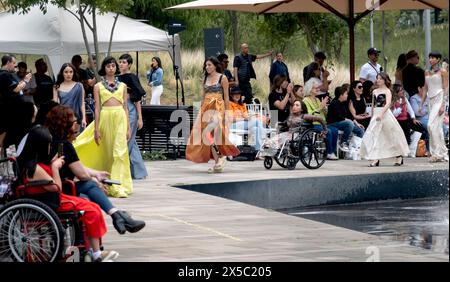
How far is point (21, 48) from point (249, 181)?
11.2 meters

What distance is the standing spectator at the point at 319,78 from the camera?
25.1 meters

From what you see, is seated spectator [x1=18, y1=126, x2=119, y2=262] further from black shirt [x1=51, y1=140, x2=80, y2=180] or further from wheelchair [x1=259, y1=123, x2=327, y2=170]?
wheelchair [x1=259, y1=123, x2=327, y2=170]

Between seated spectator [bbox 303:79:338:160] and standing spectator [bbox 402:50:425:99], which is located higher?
standing spectator [bbox 402:50:425:99]

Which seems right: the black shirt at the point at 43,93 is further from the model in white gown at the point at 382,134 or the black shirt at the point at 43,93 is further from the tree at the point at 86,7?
the tree at the point at 86,7

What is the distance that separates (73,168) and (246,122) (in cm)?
1173

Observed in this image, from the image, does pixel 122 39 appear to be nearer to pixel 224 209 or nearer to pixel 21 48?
pixel 21 48

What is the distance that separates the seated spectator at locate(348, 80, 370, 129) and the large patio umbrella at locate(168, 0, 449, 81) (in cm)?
107

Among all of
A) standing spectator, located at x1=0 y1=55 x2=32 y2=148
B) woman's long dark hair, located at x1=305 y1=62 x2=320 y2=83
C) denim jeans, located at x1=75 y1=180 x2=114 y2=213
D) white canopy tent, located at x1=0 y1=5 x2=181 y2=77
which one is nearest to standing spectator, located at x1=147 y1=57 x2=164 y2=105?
white canopy tent, located at x1=0 y1=5 x2=181 y2=77

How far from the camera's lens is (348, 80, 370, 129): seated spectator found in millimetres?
24109

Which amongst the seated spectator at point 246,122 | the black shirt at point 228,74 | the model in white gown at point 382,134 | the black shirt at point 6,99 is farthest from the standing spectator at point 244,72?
the black shirt at point 6,99

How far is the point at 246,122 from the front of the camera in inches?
930

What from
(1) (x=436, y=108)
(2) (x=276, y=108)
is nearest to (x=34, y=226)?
(1) (x=436, y=108)

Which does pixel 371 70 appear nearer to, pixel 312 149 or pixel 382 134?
pixel 382 134
